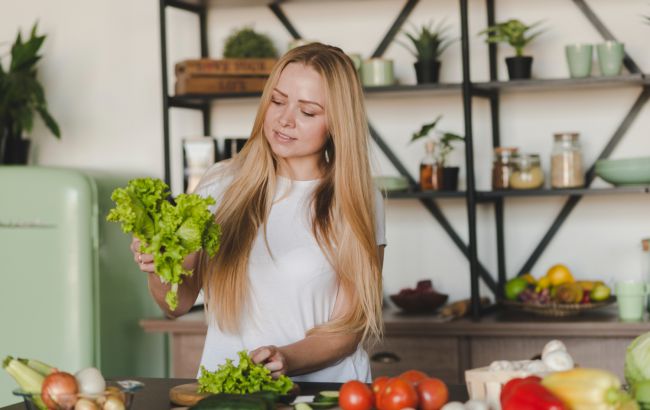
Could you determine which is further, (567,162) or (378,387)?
(567,162)

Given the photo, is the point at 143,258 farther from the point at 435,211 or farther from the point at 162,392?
the point at 435,211

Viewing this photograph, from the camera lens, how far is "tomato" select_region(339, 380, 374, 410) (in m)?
1.83

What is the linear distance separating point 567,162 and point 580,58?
0.38 m

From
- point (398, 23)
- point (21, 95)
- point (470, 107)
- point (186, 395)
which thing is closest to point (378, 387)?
point (186, 395)

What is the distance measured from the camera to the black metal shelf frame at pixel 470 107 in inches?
144

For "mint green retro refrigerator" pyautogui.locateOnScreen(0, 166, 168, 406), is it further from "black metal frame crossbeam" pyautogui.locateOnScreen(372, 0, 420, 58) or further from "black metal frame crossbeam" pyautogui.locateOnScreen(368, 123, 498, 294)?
"black metal frame crossbeam" pyautogui.locateOnScreen(372, 0, 420, 58)

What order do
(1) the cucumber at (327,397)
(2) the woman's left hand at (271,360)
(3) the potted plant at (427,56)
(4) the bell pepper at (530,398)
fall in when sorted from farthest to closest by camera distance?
(3) the potted plant at (427,56), (2) the woman's left hand at (271,360), (1) the cucumber at (327,397), (4) the bell pepper at (530,398)

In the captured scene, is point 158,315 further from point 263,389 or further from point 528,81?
point 263,389

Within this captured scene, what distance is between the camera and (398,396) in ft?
5.91

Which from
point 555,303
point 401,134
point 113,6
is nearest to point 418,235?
point 401,134

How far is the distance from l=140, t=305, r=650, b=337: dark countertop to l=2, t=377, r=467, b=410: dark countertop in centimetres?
142

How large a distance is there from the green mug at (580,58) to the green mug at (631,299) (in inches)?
31.0

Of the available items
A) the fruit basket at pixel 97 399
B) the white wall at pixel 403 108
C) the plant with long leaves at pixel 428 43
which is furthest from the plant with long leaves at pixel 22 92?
the fruit basket at pixel 97 399

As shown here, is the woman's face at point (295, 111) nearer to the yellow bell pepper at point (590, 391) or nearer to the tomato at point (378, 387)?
the tomato at point (378, 387)
